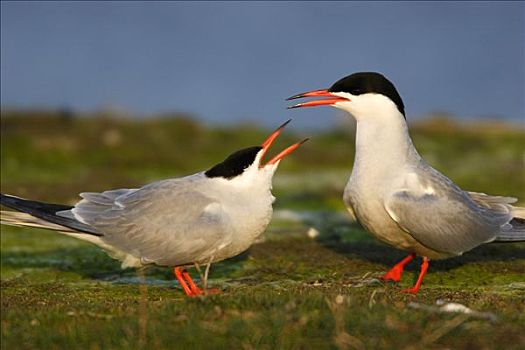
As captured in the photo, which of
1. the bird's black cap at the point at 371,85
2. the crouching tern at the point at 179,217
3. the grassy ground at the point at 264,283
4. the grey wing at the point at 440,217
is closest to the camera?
the grassy ground at the point at 264,283

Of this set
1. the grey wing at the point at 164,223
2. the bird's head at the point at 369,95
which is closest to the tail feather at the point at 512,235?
the bird's head at the point at 369,95

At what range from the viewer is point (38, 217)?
5703mm

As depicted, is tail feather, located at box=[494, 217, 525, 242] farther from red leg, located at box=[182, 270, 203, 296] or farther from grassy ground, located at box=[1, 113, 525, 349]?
red leg, located at box=[182, 270, 203, 296]

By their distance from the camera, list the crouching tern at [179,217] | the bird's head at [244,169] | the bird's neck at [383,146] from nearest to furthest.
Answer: the crouching tern at [179,217] < the bird's head at [244,169] < the bird's neck at [383,146]

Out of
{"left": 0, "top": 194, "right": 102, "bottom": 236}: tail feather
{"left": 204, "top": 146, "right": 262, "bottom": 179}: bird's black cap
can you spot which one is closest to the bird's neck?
{"left": 204, "top": 146, "right": 262, "bottom": 179}: bird's black cap

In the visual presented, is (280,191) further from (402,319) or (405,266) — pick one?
(402,319)

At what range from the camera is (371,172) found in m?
6.31

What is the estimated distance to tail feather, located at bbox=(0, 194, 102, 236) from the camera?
5.64 m

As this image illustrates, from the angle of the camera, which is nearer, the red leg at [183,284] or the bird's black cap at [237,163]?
the red leg at [183,284]

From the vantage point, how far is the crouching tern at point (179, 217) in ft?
18.9

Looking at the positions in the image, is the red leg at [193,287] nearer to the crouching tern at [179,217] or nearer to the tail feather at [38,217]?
the crouching tern at [179,217]

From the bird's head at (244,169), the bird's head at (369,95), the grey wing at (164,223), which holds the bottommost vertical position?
the grey wing at (164,223)

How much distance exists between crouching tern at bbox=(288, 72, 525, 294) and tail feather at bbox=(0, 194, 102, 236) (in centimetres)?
183

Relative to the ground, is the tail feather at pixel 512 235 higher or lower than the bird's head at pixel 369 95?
lower
